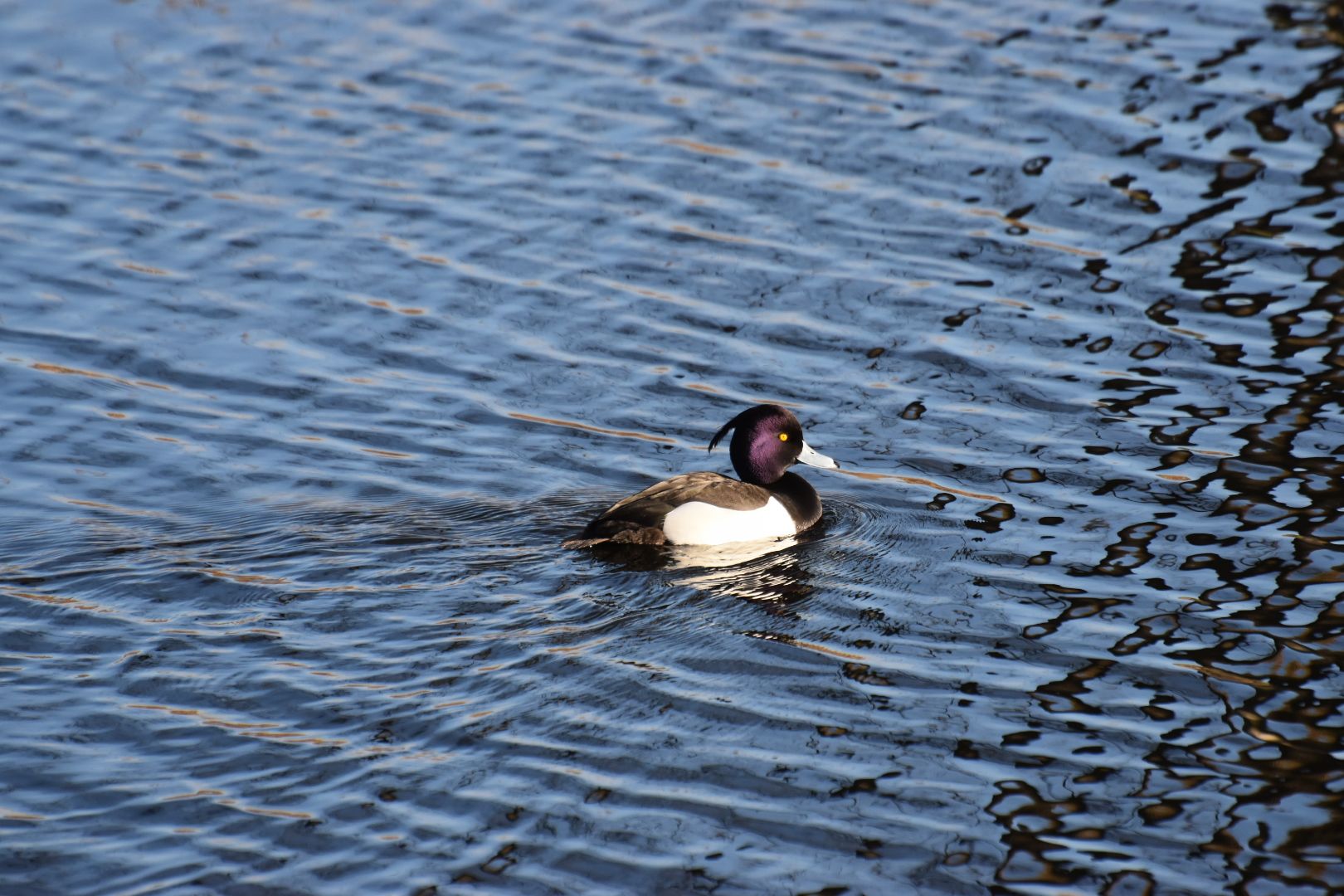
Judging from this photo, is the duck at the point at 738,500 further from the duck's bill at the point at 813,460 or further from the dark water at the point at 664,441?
the dark water at the point at 664,441

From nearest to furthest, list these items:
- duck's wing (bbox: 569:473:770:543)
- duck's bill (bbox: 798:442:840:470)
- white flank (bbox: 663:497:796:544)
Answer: duck's wing (bbox: 569:473:770:543) < white flank (bbox: 663:497:796:544) < duck's bill (bbox: 798:442:840:470)

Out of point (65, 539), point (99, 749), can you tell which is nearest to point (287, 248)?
point (65, 539)

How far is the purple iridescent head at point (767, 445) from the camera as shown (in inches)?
371

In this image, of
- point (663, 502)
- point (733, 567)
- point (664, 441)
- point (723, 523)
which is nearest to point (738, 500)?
point (723, 523)

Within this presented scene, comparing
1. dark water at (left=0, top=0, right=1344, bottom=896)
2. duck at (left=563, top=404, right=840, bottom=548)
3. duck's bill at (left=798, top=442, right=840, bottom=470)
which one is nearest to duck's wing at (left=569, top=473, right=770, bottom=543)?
duck at (left=563, top=404, right=840, bottom=548)

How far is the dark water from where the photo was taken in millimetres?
6531

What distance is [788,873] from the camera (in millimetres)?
6199

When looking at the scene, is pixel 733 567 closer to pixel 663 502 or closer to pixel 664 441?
pixel 663 502

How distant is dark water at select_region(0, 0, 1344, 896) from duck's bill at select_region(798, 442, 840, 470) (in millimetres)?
272

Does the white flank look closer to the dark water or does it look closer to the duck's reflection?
the duck's reflection

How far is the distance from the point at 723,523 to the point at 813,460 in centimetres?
72

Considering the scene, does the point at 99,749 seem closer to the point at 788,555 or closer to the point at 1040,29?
the point at 788,555

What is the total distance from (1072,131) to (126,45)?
8.24 meters

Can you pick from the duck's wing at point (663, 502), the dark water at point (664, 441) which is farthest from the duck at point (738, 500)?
the dark water at point (664, 441)
